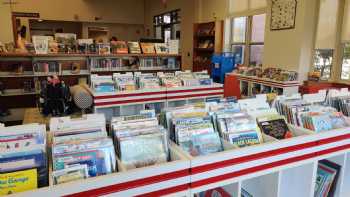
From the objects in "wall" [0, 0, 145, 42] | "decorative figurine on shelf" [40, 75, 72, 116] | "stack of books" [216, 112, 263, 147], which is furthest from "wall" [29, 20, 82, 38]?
"stack of books" [216, 112, 263, 147]

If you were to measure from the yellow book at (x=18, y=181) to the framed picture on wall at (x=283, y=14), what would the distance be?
5046 mm

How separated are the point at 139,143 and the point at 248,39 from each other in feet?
19.4

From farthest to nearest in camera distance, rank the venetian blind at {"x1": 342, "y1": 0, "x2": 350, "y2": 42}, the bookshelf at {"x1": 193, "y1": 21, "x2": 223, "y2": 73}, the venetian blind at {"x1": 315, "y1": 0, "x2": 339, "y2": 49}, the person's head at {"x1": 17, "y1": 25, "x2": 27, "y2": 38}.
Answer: the person's head at {"x1": 17, "y1": 25, "x2": 27, "y2": 38}
the bookshelf at {"x1": 193, "y1": 21, "x2": 223, "y2": 73}
the venetian blind at {"x1": 315, "y1": 0, "x2": 339, "y2": 49}
the venetian blind at {"x1": 342, "y1": 0, "x2": 350, "y2": 42}

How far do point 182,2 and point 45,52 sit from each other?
5.25m

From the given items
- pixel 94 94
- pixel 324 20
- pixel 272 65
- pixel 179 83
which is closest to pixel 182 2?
pixel 272 65

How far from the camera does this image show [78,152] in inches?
48.6

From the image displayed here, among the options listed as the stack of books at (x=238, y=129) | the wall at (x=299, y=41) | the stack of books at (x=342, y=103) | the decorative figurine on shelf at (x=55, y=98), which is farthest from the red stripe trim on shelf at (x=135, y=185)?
the wall at (x=299, y=41)

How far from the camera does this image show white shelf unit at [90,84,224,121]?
3453mm

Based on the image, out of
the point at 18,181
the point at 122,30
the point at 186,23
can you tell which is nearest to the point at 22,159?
the point at 18,181

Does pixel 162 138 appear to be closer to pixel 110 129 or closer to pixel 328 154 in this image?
pixel 110 129

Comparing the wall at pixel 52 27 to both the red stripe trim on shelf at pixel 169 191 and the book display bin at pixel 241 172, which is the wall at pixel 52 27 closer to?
the book display bin at pixel 241 172

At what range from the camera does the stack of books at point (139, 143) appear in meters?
1.33

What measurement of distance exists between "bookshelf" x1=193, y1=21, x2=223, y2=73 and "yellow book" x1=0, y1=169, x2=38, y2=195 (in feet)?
21.9

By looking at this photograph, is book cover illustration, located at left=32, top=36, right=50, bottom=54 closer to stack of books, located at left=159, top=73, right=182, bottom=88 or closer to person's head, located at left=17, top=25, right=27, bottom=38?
stack of books, located at left=159, top=73, right=182, bottom=88
